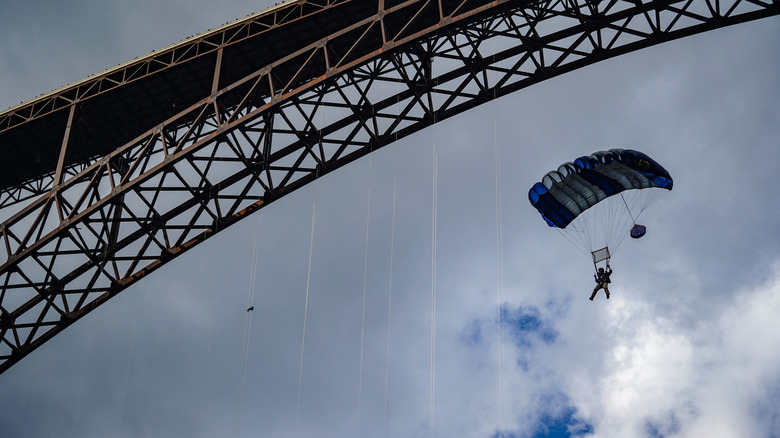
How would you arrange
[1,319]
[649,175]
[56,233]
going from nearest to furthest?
[56,233] < [1,319] < [649,175]

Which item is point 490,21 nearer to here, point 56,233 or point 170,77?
point 170,77

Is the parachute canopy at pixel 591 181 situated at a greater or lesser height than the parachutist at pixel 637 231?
greater

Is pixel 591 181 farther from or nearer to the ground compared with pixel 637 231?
farther from the ground

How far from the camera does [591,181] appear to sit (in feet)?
89.1

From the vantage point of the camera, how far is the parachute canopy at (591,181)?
25641 millimetres

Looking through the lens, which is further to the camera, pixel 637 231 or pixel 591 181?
pixel 637 231

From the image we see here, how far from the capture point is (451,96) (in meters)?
23.2

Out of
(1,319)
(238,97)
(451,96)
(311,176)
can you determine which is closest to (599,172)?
(451,96)

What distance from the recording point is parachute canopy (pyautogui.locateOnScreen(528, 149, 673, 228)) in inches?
1009

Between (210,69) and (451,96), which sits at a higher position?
(210,69)

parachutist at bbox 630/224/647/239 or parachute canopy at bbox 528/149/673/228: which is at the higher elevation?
parachute canopy at bbox 528/149/673/228

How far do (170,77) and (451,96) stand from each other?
8579mm

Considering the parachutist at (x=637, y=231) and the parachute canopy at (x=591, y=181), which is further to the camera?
the parachutist at (x=637, y=231)

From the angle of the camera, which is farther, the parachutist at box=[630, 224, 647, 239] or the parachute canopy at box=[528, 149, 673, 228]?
the parachutist at box=[630, 224, 647, 239]
